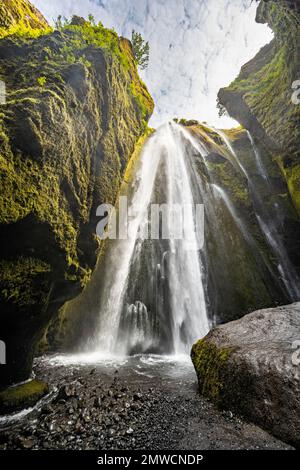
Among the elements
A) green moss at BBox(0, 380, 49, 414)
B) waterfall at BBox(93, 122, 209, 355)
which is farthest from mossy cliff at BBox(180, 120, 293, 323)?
green moss at BBox(0, 380, 49, 414)

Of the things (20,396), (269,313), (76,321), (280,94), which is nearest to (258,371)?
(269,313)

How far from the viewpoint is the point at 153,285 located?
35.8 ft

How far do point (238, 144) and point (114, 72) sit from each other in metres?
15.5

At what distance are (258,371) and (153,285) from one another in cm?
742

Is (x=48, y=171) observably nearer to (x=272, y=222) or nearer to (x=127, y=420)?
(x=127, y=420)

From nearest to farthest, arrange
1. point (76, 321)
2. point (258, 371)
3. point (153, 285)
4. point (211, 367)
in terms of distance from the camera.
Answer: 1. point (258, 371)
2. point (211, 367)
3. point (76, 321)
4. point (153, 285)

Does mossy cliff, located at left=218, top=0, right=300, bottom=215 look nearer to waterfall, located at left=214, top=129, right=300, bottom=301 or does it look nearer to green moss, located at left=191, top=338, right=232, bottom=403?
waterfall, located at left=214, top=129, right=300, bottom=301

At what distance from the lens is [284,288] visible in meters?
12.9

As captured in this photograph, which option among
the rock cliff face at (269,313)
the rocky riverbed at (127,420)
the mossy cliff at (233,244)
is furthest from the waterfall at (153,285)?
the rock cliff face at (269,313)

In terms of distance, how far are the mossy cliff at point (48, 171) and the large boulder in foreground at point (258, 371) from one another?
150 inches

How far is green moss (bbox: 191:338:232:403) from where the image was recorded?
4254 mm

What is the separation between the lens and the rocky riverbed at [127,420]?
10.5ft

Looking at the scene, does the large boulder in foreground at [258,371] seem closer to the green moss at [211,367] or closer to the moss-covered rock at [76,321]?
the green moss at [211,367]
